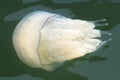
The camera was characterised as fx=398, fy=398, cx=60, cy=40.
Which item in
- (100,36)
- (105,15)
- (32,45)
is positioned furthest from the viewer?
(105,15)

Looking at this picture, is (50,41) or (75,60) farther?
(75,60)

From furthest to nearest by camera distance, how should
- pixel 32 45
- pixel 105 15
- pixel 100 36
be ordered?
pixel 105 15 → pixel 100 36 → pixel 32 45

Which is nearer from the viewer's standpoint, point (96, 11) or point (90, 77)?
point (90, 77)

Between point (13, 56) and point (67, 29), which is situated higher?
point (67, 29)

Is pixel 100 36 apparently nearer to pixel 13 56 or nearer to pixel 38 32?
pixel 38 32

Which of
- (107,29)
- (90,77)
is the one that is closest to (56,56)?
(90,77)
